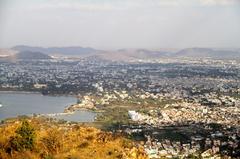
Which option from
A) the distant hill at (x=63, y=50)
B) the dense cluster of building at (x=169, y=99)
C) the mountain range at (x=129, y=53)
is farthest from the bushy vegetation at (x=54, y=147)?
the distant hill at (x=63, y=50)

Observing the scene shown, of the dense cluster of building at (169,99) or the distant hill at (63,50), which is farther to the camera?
the distant hill at (63,50)

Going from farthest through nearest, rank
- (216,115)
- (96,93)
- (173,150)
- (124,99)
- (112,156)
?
(96,93)
(124,99)
(216,115)
(173,150)
(112,156)

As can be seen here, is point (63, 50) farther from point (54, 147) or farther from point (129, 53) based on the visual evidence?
point (54, 147)

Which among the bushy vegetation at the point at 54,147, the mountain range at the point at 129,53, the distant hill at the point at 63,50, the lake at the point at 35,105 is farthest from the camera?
the distant hill at the point at 63,50

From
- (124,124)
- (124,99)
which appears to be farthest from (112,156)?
(124,99)

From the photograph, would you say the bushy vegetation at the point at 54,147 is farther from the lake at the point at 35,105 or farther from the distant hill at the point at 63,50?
the distant hill at the point at 63,50

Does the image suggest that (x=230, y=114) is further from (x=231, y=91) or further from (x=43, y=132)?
(x=43, y=132)

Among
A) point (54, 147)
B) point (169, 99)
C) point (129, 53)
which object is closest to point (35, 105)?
point (169, 99)

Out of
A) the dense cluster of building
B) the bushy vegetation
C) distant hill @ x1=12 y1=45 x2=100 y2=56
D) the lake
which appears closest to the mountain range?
distant hill @ x1=12 y1=45 x2=100 y2=56
